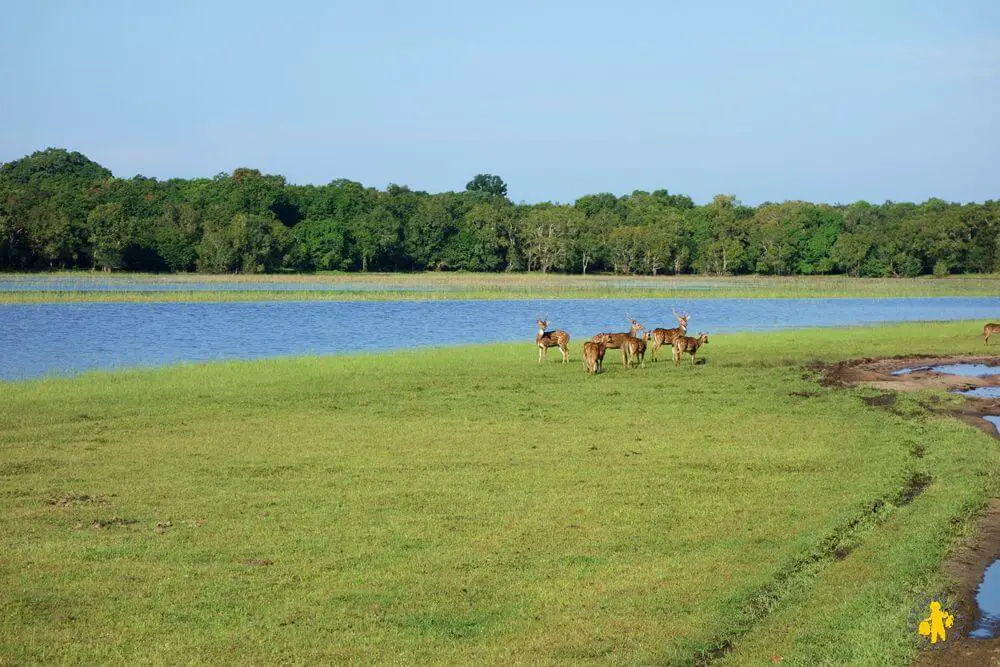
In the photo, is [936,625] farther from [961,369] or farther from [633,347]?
[961,369]

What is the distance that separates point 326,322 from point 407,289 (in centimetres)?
3020

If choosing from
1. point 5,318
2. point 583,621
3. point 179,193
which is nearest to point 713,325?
point 5,318

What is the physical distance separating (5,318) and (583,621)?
40895 mm

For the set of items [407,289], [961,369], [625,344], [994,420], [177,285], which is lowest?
[961,369]

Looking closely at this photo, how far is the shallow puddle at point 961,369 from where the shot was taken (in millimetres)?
26609

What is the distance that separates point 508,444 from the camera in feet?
51.3

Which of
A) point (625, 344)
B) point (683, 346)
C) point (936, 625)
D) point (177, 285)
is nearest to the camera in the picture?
point (936, 625)

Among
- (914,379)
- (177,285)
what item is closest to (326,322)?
(914,379)

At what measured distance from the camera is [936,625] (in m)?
7.82

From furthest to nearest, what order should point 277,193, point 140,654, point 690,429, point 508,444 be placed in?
point 277,193
point 690,429
point 508,444
point 140,654

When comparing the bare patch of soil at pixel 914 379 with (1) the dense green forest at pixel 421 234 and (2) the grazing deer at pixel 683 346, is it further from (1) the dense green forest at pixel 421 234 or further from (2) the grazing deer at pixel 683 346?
(1) the dense green forest at pixel 421 234

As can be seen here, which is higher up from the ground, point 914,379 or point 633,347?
point 633,347

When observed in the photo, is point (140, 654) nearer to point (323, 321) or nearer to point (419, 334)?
point (419, 334)

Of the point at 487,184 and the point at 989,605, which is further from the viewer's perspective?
the point at 487,184
